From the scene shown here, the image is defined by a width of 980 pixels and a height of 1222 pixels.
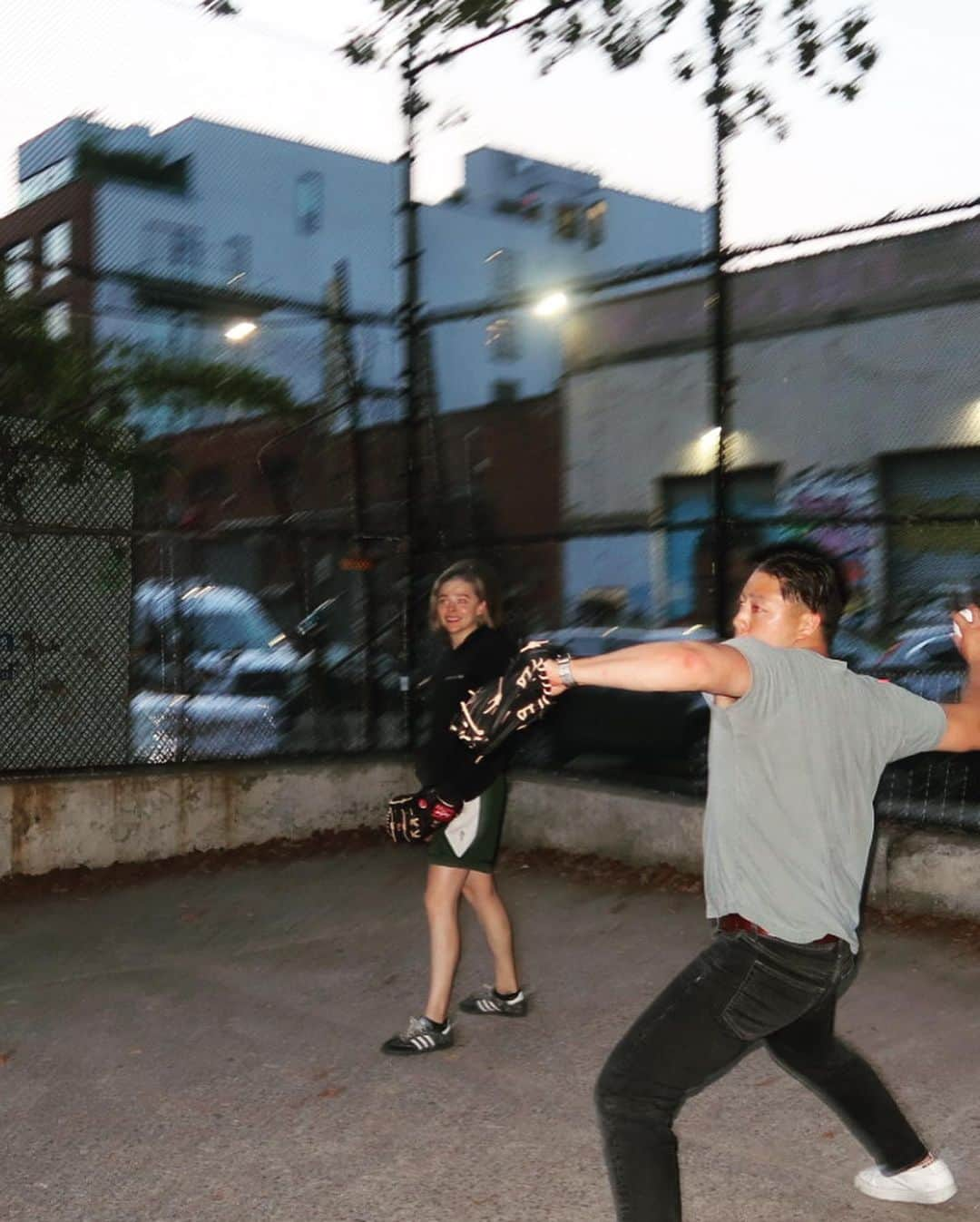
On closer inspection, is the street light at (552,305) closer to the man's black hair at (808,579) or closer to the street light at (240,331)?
the street light at (240,331)

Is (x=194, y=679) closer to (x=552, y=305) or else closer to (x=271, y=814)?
(x=271, y=814)

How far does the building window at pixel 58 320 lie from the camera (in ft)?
28.3

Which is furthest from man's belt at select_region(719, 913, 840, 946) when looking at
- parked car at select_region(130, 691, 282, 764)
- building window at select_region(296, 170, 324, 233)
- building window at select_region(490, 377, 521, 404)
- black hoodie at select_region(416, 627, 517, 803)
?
building window at select_region(296, 170, 324, 233)

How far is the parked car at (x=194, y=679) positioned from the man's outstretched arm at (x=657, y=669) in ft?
20.4

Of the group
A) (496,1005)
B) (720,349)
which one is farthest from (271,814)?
(720,349)

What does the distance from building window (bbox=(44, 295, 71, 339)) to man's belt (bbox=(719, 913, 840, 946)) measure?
269 inches

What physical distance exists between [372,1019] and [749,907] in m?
2.90

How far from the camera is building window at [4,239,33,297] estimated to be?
8484 millimetres

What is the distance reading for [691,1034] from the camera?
2977mm

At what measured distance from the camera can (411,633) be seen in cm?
967

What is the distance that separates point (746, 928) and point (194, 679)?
6227 mm

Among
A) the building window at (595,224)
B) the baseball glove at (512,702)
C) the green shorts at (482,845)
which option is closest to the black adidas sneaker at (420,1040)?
the green shorts at (482,845)

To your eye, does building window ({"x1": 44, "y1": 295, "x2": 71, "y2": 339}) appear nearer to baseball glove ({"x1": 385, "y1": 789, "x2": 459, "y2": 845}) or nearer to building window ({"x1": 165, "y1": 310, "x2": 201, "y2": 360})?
building window ({"x1": 165, "y1": 310, "x2": 201, "y2": 360})

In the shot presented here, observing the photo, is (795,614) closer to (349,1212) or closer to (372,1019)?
(349,1212)
